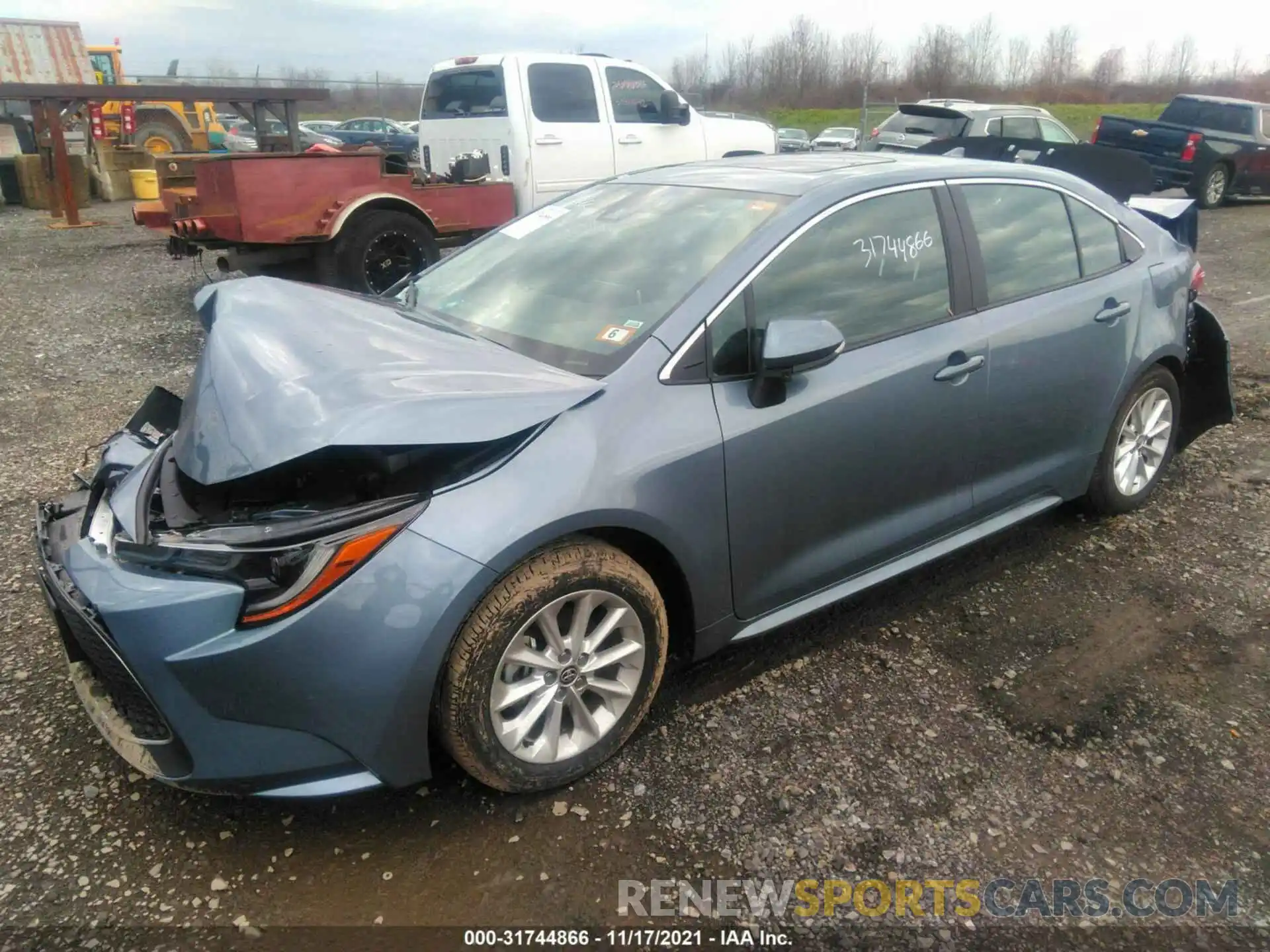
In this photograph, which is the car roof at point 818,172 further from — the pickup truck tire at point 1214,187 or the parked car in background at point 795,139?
the parked car in background at point 795,139

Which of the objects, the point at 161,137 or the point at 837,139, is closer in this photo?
the point at 161,137

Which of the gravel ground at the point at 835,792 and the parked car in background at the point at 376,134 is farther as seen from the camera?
the parked car in background at the point at 376,134

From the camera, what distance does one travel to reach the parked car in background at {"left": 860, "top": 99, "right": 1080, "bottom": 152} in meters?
12.6

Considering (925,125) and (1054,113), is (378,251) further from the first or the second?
(1054,113)

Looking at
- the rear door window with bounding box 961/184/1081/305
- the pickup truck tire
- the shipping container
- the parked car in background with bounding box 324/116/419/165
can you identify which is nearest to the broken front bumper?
the rear door window with bounding box 961/184/1081/305

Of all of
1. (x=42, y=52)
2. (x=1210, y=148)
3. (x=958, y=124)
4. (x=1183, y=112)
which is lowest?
(x=1210, y=148)

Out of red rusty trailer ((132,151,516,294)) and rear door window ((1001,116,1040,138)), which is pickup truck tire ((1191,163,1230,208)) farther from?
red rusty trailer ((132,151,516,294))

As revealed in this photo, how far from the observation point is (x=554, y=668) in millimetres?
2445

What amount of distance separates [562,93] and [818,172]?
20.6 ft

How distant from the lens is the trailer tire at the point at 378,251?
7.25 m

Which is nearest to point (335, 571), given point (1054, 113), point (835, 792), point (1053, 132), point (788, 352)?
point (788, 352)

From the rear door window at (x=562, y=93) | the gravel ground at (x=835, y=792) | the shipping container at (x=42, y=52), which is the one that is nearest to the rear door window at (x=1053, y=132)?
the rear door window at (x=562, y=93)

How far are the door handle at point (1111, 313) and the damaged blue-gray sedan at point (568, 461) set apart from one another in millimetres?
24

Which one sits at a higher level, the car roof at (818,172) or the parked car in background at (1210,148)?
the car roof at (818,172)
